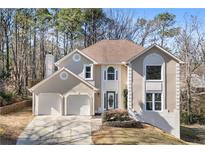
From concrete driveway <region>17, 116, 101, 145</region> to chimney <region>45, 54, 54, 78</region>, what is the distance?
3.49 ft

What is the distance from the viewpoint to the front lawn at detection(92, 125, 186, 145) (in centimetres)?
802

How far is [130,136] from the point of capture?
8227 mm

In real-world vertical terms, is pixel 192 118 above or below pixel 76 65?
below

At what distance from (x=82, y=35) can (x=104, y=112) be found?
1.81 m

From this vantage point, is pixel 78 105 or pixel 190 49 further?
pixel 190 49

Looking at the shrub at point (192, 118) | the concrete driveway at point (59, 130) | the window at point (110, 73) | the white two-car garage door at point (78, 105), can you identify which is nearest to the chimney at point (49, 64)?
the white two-car garage door at point (78, 105)

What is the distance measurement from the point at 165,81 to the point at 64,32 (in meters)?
2.63

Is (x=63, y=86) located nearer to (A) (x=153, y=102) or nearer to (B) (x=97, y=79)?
(B) (x=97, y=79)

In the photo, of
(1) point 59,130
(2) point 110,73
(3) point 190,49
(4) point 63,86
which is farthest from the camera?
(3) point 190,49

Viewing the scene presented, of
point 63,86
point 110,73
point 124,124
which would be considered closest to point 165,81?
point 110,73

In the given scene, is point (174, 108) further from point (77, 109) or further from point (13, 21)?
point (13, 21)

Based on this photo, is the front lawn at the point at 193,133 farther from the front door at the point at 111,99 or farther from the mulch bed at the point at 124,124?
the front door at the point at 111,99

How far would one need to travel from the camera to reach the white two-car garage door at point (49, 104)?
9.09m

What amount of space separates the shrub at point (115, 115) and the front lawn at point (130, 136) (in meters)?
0.25
